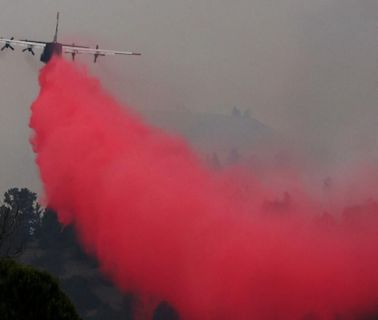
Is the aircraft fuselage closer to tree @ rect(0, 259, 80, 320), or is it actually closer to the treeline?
the treeline

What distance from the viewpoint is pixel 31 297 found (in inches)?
1186

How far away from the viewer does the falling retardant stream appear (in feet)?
307

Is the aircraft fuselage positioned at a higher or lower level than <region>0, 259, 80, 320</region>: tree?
higher

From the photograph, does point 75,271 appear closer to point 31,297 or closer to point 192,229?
point 192,229

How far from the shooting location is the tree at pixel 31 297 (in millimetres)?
29719

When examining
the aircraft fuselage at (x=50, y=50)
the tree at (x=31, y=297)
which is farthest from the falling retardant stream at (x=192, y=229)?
the tree at (x=31, y=297)

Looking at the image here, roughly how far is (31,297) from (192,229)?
6852 centimetres

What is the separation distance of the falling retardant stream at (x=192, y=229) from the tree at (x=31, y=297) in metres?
65.1

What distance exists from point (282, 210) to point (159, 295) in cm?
2135

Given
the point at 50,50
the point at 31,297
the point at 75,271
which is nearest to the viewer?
the point at 31,297

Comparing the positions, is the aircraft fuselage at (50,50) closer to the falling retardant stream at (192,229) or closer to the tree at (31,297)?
the falling retardant stream at (192,229)

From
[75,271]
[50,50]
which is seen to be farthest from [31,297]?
[75,271]

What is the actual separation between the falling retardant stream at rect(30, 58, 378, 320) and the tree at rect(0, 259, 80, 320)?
65123 millimetres

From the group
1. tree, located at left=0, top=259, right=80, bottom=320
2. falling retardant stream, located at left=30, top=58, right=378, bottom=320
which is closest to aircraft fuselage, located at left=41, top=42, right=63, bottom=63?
falling retardant stream, located at left=30, top=58, right=378, bottom=320
